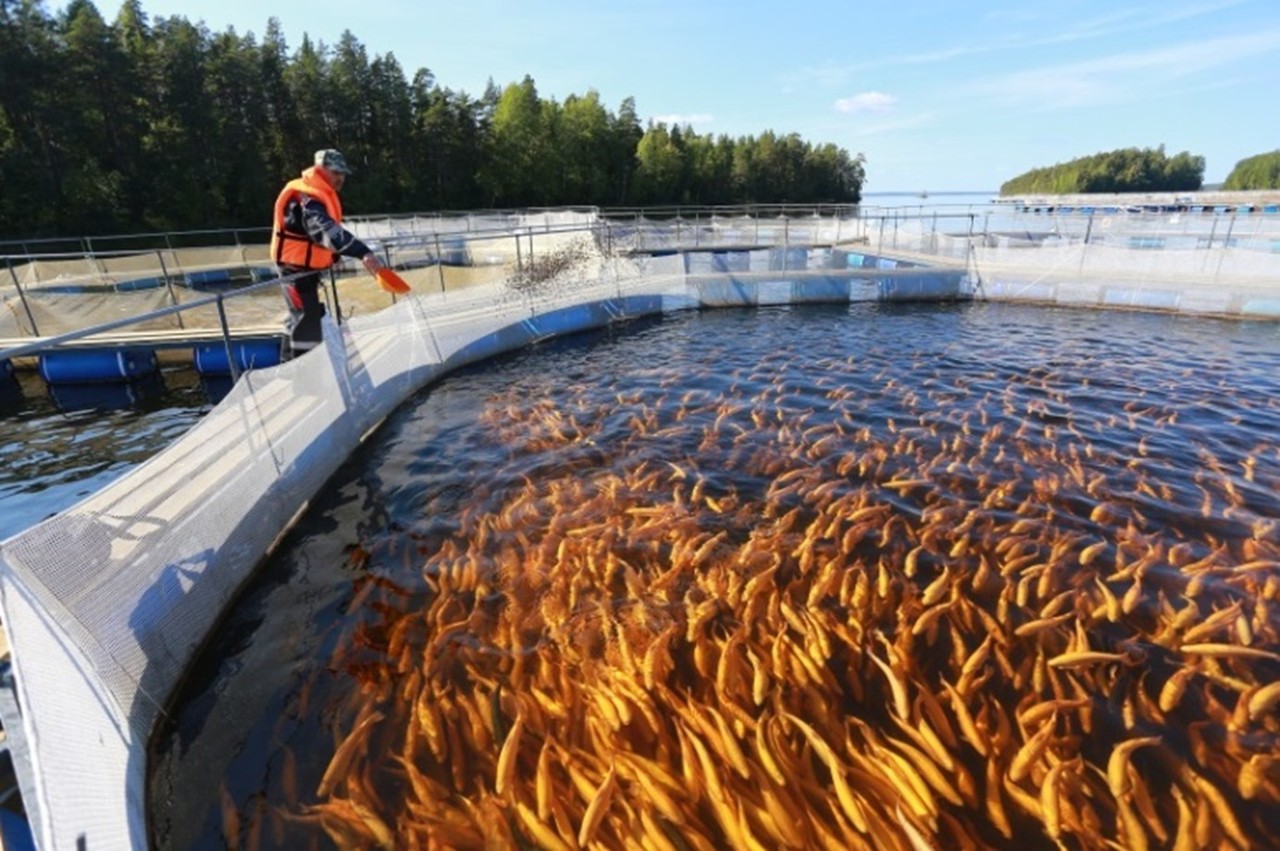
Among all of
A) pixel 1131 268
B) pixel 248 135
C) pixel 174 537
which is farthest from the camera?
pixel 248 135

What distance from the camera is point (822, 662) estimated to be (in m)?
4.35

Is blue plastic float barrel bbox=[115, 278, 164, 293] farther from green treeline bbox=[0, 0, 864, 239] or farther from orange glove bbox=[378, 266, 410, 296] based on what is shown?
green treeline bbox=[0, 0, 864, 239]

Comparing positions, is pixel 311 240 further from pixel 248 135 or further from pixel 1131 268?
pixel 248 135

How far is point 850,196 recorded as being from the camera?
106125 mm

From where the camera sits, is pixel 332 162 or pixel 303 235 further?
pixel 303 235

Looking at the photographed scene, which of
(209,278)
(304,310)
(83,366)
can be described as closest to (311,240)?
(304,310)

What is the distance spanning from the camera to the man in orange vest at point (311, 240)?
263 inches

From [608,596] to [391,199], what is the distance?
5973cm

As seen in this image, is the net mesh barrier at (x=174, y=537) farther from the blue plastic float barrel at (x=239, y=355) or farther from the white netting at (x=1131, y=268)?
the white netting at (x=1131, y=268)

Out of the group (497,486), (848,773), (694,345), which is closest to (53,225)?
(694,345)

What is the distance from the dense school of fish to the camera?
329 centimetres

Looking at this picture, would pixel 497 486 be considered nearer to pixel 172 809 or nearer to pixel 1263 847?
pixel 172 809

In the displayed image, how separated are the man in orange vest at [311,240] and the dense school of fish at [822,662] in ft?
9.46

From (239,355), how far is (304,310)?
6.30 metres
